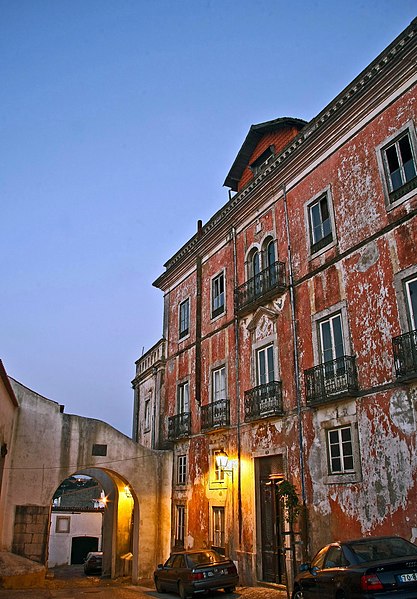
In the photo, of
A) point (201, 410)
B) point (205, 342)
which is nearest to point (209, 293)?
point (205, 342)

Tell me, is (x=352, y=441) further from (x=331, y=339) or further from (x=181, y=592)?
(x=181, y=592)

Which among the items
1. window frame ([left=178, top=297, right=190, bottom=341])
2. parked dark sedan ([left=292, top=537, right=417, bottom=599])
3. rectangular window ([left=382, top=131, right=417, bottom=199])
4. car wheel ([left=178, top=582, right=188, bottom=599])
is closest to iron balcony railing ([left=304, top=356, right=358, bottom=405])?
rectangular window ([left=382, top=131, right=417, bottom=199])

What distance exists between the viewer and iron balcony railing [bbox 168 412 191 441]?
2184 cm

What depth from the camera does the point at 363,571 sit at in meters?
7.71

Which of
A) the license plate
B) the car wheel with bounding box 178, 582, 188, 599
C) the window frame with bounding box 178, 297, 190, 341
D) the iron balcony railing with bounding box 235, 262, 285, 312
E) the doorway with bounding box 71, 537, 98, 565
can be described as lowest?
the doorway with bounding box 71, 537, 98, 565

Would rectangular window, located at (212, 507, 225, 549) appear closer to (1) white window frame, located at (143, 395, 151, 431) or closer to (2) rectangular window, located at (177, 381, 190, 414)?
(2) rectangular window, located at (177, 381, 190, 414)

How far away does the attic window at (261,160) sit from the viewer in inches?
797

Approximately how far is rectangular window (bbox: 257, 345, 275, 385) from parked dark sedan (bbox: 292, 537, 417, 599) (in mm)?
7692

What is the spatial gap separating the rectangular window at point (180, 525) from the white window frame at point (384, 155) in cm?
1456

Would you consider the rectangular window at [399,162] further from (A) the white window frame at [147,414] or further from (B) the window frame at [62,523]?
(B) the window frame at [62,523]

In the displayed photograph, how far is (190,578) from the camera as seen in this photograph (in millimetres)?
14297

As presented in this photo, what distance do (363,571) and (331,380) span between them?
21.9ft

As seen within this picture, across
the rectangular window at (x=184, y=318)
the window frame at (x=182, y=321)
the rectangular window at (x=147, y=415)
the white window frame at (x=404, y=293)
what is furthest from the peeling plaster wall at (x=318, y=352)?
the rectangular window at (x=147, y=415)

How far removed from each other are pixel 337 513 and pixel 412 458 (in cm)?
280
